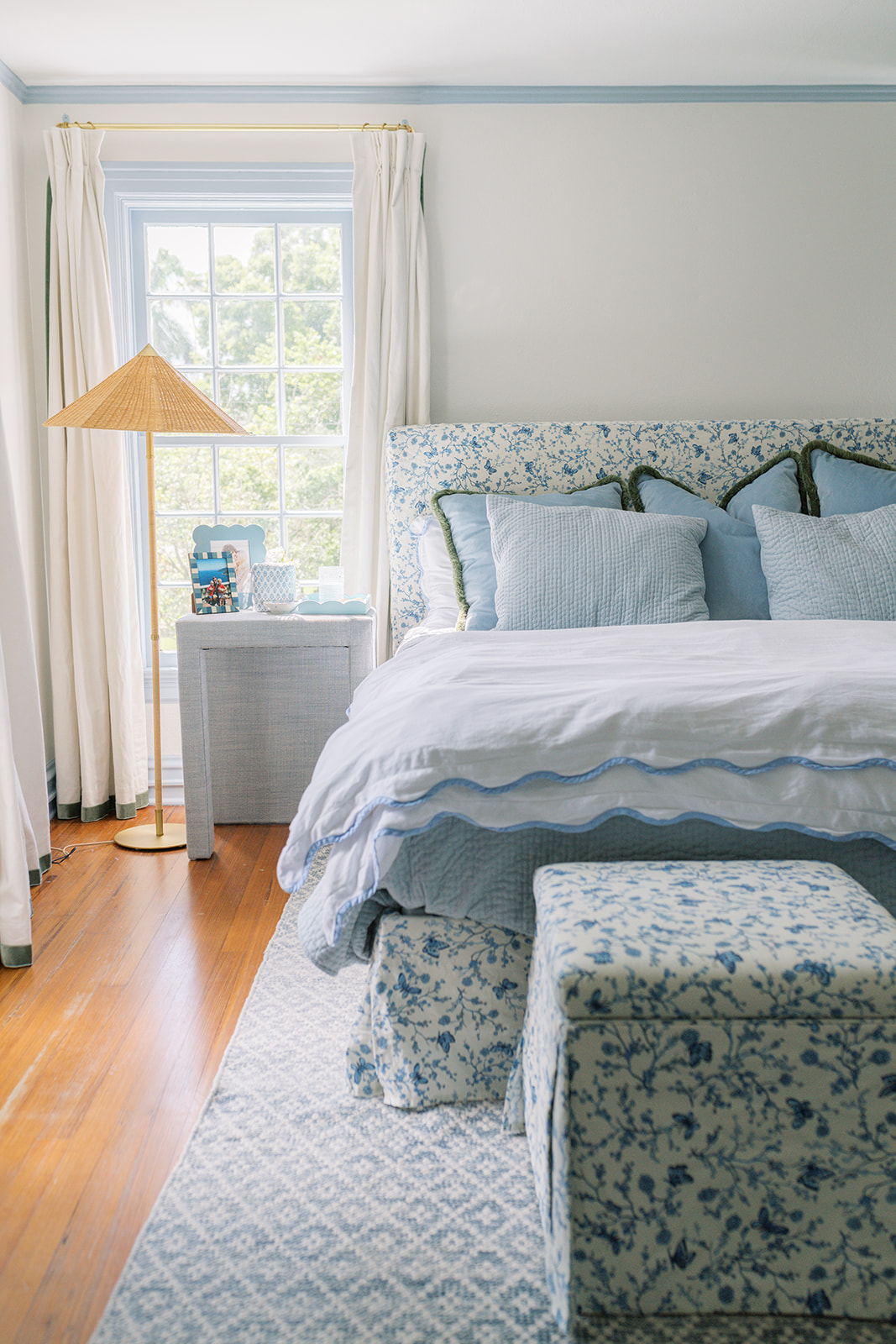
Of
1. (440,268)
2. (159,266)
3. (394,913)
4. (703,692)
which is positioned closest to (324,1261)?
(394,913)

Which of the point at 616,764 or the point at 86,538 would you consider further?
the point at 86,538

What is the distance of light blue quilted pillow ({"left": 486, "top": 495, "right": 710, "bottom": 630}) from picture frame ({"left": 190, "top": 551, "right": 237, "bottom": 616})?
0.96m

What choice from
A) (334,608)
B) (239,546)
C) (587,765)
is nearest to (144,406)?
(239,546)

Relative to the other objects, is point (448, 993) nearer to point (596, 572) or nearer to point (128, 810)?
point (596, 572)

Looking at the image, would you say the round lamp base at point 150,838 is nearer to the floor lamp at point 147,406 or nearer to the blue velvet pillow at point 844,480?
the floor lamp at point 147,406

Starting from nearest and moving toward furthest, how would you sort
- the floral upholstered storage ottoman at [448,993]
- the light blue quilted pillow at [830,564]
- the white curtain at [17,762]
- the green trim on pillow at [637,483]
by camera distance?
1. the floral upholstered storage ottoman at [448,993]
2. the white curtain at [17,762]
3. the light blue quilted pillow at [830,564]
4. the green trim on pillow at [637,483]

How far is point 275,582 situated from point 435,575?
0.52 m

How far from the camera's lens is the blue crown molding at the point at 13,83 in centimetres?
317

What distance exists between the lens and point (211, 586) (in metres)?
3.14

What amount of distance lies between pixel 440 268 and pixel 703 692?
2367 mm

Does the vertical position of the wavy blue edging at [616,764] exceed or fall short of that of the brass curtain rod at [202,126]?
it falls short

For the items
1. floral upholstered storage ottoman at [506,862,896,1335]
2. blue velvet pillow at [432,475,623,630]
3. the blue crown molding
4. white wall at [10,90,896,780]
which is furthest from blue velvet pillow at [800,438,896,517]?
the blue crown molding

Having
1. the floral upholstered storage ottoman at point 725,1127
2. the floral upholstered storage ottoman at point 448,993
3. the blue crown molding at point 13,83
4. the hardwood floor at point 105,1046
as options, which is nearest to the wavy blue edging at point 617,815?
the floral upholstered storage ottoman at point 448,993

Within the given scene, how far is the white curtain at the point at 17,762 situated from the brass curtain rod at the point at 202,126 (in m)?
1.52
